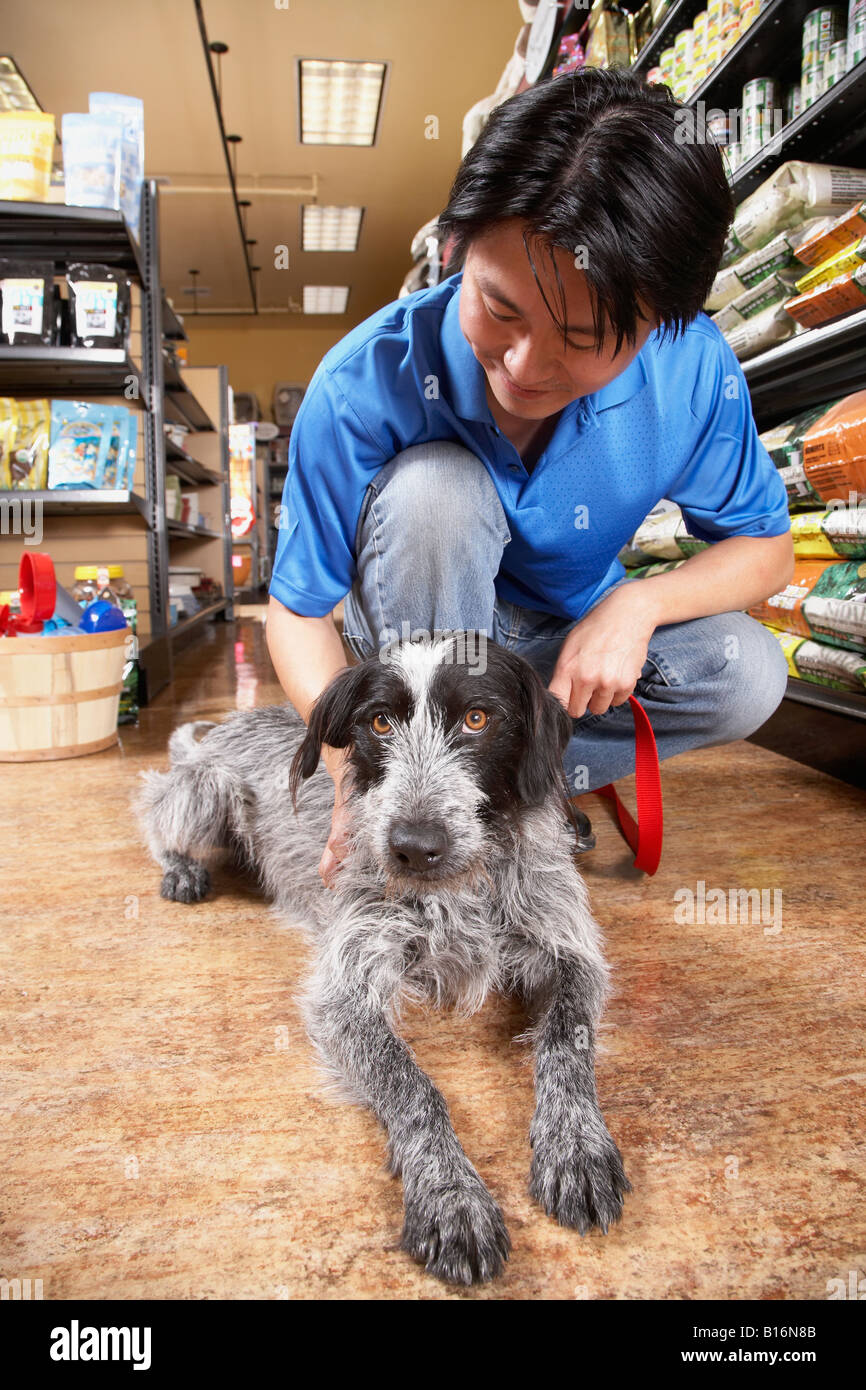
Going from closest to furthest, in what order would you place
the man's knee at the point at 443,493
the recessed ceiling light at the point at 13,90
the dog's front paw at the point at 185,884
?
the man's knee at the point at 443,493 < the dog's front paw at the point at 185,884 < the recessed ceiling light at the point at 13,90

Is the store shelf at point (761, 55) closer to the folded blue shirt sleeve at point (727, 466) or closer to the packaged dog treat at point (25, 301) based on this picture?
the folded blue shirt sleeve at point (727, 466)

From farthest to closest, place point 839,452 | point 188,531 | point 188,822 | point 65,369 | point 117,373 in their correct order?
point 188,531 < point 117,373 < point 65,369 < point 839,452 < point 188,822

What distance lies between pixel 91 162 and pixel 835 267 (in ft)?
10.1

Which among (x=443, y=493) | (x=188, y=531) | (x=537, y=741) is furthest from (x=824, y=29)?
(x=188, y=531)

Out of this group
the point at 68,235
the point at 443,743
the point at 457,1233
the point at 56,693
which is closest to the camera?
the point at 457,1233

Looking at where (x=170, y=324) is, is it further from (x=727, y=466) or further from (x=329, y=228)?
(x=329, y=228)

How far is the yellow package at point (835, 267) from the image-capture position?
220 centimetres

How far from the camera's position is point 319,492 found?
167cm

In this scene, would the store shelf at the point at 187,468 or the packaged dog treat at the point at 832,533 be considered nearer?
the packaged dog treat at the point at 832,533

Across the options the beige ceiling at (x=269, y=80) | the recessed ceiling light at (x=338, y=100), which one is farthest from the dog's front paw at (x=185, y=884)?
the recessed ceiling light at (x=338, y=100)

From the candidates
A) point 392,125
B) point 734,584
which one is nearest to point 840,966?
point 734,584

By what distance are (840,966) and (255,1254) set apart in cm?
107

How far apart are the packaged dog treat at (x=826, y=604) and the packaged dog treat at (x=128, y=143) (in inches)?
122

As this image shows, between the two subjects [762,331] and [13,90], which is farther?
[13,90]
